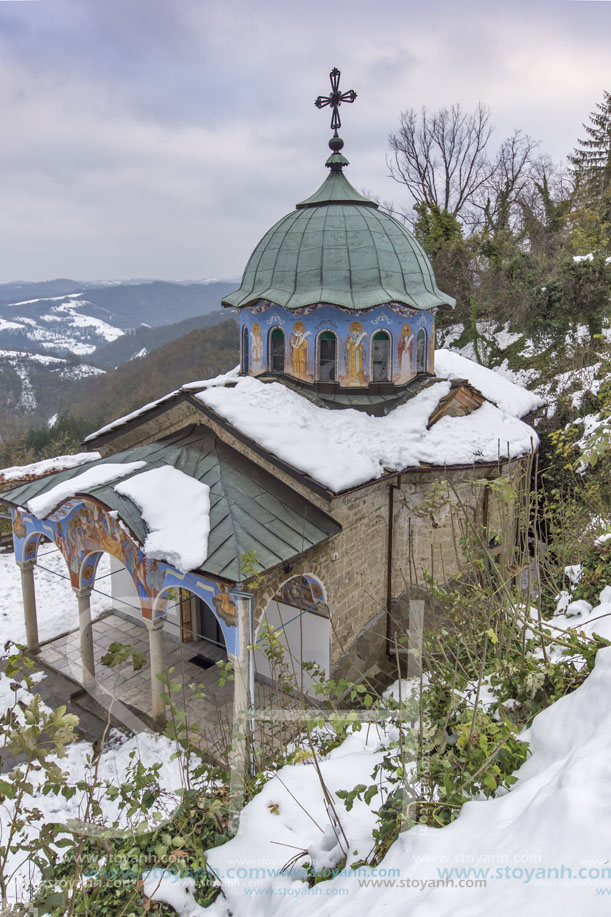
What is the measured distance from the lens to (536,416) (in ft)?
45.3

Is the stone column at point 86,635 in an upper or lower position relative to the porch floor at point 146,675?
upper

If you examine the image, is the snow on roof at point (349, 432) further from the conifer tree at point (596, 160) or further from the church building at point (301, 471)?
the conifer tree at point (596, 160)

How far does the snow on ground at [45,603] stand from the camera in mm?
10298

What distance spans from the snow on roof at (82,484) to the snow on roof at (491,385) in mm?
6817

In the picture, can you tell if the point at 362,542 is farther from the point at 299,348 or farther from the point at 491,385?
the point at 491,385

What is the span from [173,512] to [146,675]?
3433mm

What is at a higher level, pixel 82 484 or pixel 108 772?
pixel 82 484

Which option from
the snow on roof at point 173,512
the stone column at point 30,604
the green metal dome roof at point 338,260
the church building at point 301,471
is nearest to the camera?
the snow on roof at point 173,512

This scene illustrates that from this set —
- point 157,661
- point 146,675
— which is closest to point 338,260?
point 157,661

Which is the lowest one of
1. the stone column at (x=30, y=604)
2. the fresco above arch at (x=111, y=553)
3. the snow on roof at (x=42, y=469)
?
the stone column at (x=30, y=604)

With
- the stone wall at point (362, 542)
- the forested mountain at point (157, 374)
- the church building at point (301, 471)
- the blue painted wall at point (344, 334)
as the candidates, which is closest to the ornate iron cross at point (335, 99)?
the church building at point (301, 471)

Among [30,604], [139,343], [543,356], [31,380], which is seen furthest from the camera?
[139,343]

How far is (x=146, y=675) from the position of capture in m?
8.47

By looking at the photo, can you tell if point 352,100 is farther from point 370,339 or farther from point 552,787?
point 552,787
